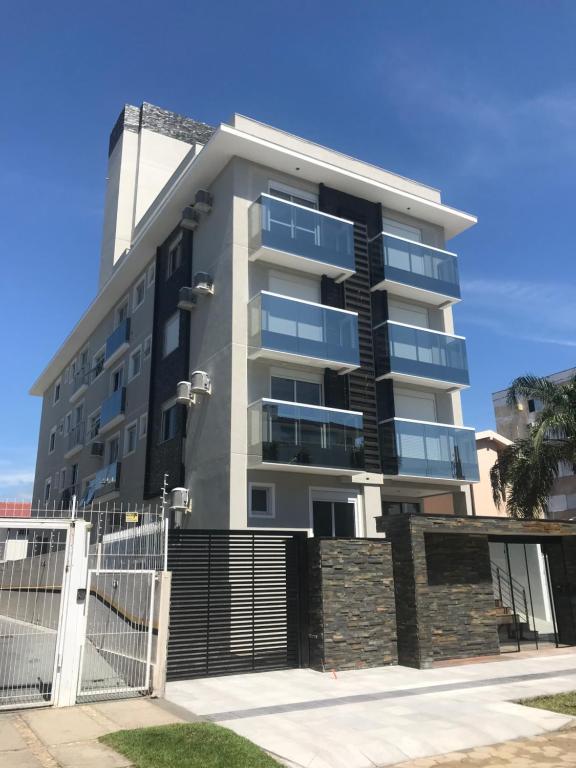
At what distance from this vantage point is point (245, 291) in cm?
1995

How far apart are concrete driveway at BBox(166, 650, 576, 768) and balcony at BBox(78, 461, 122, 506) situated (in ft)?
50.3

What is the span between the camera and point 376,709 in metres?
9.22

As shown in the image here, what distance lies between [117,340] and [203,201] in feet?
30.4

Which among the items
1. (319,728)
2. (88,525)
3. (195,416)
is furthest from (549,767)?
(195,416)

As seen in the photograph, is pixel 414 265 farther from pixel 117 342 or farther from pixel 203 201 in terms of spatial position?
pixel 117 342

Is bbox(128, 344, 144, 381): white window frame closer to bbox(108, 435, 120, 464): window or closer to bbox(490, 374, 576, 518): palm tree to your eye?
bbox(108, 435, 120, 464): window

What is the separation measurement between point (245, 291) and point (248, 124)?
19.5 feet

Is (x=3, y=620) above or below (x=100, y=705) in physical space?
above

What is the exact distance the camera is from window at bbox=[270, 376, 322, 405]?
65.1 feet

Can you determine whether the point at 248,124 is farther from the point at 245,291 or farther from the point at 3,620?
the point at 3,620

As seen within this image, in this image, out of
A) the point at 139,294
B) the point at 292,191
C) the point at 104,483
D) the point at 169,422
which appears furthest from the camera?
the point at 139,294

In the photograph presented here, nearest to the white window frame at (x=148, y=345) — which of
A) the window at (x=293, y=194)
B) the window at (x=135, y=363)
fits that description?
the window at (x=135, y=363)

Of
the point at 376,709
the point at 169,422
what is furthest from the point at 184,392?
the point at 376,709

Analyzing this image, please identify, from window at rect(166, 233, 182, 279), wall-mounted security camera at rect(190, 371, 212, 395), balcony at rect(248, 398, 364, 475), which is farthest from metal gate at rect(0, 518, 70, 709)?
window at rect(166, 233, 182, 279)
